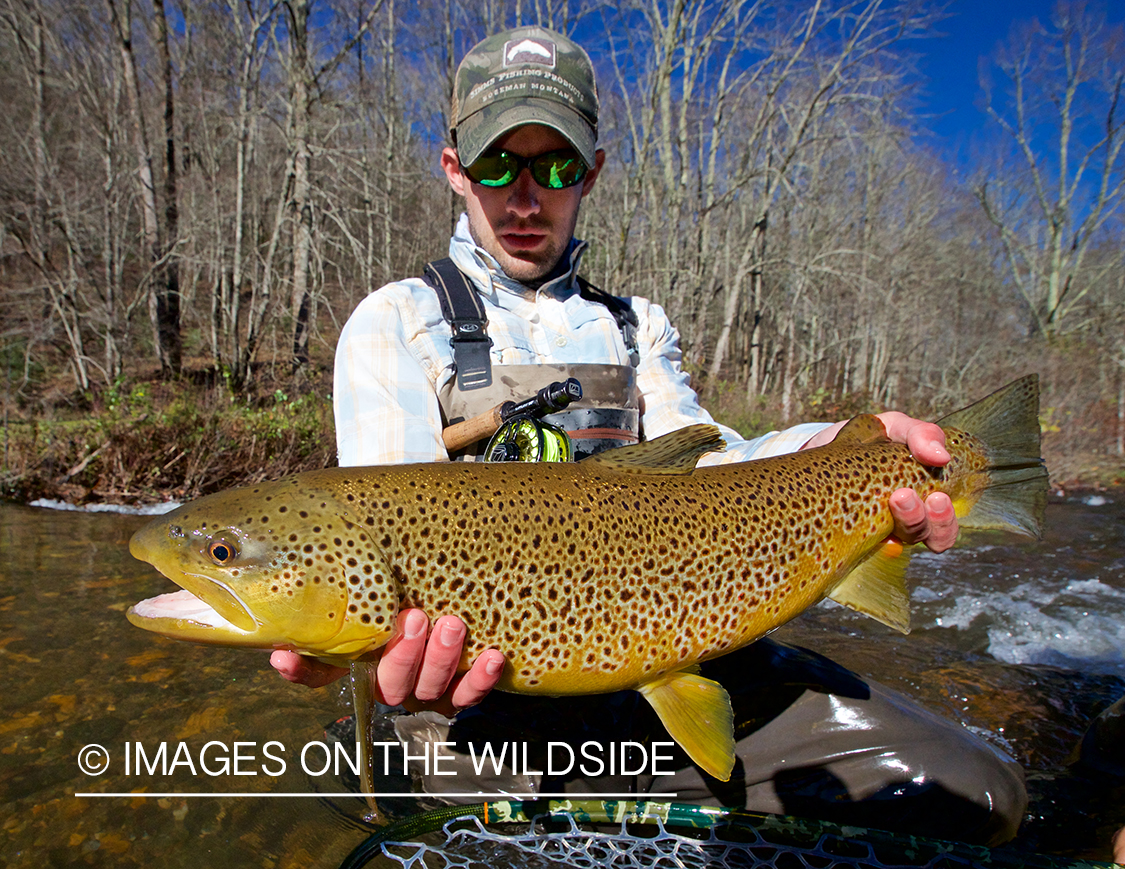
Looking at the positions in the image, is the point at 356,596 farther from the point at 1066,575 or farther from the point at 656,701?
the point at 1066,575

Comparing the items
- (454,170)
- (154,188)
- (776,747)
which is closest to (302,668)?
(776,747)

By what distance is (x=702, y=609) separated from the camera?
192 centimetres

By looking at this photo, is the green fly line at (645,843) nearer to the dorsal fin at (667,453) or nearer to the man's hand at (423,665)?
the man's hand at (423,665)

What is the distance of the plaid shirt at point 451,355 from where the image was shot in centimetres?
244

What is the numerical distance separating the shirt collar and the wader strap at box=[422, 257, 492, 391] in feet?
0.32

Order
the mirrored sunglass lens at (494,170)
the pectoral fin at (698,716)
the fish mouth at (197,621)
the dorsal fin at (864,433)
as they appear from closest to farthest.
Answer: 1. the fish mouth at (197,621)
2. the pectoral fin at (698,716)
3. the dorsal fin at (864,433)
4. the mirrored sunglass lens at (494,170)

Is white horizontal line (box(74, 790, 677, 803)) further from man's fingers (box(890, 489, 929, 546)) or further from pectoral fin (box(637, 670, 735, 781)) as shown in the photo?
man's fingers (box(890, 489, 929, 546))

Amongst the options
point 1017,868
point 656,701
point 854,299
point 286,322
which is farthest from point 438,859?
point 854,299

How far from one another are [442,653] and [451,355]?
1345mm

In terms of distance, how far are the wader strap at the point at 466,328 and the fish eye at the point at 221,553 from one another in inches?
46.8

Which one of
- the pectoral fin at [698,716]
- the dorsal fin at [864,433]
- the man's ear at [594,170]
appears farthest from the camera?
the man's ear at [594,170]

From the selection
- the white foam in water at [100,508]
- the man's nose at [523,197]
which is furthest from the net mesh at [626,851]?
the white foam in water at [100,508]

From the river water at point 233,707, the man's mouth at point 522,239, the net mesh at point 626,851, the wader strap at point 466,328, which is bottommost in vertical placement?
the river water at point 233,707

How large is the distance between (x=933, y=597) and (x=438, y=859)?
4.90m
